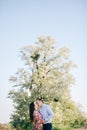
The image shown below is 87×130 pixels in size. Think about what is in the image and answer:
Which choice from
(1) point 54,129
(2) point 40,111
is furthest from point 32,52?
(2) point 40,111

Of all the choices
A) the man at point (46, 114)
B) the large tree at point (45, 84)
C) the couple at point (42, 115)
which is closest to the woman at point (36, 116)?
the couple at point (42, 115)

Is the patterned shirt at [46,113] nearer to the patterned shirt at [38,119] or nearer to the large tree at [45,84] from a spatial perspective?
the patterned shirt at [38,119]

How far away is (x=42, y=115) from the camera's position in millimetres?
8312

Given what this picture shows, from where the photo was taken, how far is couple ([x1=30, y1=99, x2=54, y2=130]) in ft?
26.8

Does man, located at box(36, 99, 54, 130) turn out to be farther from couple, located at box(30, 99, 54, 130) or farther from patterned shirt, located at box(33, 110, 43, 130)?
patterned shirt, located at box(33, 110, 43, 130)

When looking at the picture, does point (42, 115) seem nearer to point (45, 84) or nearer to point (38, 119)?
point (38, 119)

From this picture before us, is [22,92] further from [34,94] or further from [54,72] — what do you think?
[54,72]

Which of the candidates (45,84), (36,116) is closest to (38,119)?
(36,116)

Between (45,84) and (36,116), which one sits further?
(45,84)

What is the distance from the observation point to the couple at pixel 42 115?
816 cm

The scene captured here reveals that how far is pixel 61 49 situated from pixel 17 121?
20.5 feet

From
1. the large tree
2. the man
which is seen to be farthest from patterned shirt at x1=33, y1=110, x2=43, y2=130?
the large tree

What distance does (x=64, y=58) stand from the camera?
74.7 ft

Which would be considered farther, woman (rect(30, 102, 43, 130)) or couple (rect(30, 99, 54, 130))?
woman (rect(30, 102, 43, 130))
